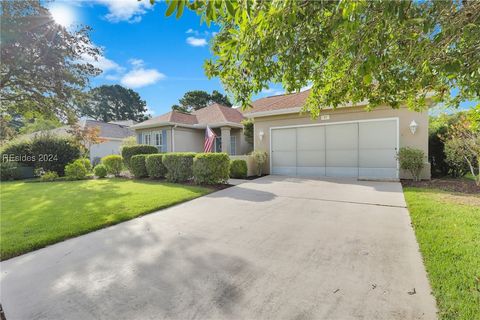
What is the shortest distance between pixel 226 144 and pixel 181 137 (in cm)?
355

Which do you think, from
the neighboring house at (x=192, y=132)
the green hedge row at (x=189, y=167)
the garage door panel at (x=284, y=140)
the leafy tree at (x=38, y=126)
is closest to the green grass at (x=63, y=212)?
the green hedge row at (x=189, y=167)

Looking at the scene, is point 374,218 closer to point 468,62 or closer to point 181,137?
point 468,62

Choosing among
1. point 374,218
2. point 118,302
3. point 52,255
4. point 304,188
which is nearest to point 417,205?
point 374,218

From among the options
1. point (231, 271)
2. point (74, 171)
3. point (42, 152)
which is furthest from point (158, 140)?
point (231, 271)

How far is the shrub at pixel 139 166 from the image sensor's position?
41.6 feet

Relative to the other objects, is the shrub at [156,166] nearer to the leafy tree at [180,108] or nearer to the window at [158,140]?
the window at [158,140]

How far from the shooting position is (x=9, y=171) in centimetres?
1454

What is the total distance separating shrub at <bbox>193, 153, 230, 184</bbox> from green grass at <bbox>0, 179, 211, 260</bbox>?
73 centimetres

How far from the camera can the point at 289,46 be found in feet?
9.30

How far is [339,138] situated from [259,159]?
14.1 ft

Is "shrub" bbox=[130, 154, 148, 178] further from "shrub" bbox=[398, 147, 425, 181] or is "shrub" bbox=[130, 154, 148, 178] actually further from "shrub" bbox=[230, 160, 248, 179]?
"shrub" bbox=[398, 147, 425, 181]

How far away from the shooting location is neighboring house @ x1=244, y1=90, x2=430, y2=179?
34.6 ft

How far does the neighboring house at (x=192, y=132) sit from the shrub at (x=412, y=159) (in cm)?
1055

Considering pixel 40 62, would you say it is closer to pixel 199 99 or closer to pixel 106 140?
pixel 106 140
